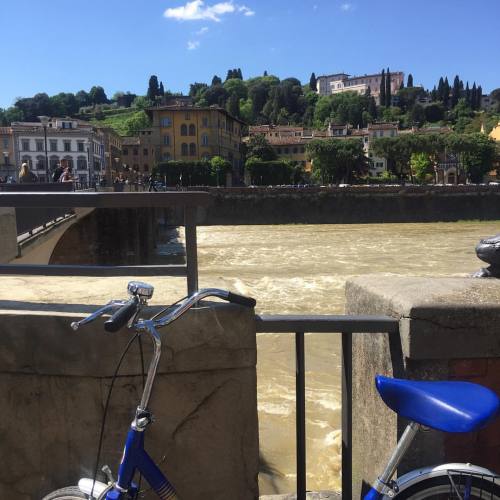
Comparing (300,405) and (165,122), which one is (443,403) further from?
(165,122)

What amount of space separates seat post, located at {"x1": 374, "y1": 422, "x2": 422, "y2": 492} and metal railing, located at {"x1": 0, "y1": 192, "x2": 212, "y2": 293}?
93cm

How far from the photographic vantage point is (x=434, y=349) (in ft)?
7.35

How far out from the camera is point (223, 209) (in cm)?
5384

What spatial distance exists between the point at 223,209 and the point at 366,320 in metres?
51.8

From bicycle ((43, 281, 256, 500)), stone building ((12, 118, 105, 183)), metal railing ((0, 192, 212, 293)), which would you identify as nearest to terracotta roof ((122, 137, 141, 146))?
stone building ((12, 118, 105, 183))

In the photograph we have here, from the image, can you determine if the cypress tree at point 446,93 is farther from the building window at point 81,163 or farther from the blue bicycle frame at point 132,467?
the blue bicycle frame at point 132,467

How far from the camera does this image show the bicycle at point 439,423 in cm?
167

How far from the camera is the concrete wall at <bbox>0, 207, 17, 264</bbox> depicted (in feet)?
25.9

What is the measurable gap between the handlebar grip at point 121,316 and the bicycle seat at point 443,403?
787mm


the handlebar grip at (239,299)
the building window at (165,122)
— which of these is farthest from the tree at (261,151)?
the handlebar grip at (239,299)

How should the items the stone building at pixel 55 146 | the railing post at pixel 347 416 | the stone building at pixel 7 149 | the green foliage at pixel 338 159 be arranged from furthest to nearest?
the stone building at pixel 7 149, the stone building at pixel 55 146, the green foliage at pixel 338 159, the railing post at pixel 347 416

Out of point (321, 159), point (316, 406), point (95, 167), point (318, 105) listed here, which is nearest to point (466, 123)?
point (318, 105)

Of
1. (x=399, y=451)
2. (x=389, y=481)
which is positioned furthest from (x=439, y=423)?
(x=389, y=481)

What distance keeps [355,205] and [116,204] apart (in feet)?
174
